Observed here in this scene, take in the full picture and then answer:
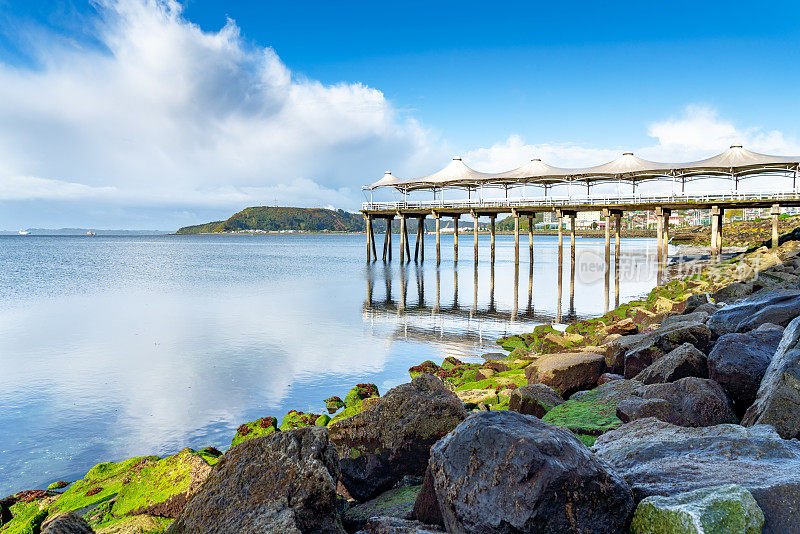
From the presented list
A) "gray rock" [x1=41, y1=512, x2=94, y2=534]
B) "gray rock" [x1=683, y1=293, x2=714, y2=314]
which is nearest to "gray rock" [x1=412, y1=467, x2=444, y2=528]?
"gray rock" [x1=41, y1=512, x2=94, y2=534]

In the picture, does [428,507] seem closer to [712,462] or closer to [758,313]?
[712,462]

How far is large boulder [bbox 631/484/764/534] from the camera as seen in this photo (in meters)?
2.76

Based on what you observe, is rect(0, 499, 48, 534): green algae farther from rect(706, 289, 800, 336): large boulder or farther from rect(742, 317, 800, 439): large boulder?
rect(706, 289, 800, 336): large boulder

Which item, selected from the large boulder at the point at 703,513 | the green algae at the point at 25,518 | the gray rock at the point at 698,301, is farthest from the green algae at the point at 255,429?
the gray rock at the point at 698,301

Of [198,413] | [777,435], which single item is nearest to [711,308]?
[777,435]

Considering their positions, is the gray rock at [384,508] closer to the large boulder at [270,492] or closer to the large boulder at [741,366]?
the large boulder at [270,492]

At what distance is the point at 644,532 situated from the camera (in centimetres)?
296

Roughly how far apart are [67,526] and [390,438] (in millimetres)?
2727

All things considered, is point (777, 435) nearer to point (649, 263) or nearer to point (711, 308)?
point (711, 308)

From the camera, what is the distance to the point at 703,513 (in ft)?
9.12

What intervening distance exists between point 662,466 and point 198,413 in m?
8.78

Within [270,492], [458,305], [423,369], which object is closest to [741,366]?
[270,492]

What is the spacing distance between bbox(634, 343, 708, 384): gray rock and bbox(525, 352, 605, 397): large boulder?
1.48 m

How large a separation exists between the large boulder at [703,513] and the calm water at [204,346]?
7.28 m
